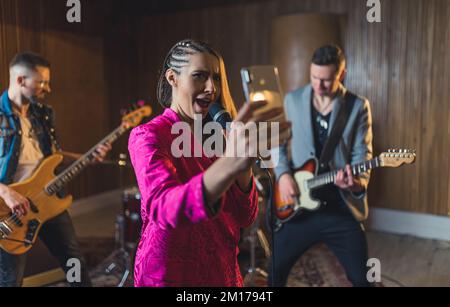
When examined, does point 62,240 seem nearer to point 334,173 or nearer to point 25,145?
point 25,145

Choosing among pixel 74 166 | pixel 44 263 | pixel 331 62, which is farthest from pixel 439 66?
pixel 44 263

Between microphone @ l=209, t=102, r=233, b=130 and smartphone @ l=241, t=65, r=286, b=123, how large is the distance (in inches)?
9.2

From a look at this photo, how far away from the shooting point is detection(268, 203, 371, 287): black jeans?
8.45 ft

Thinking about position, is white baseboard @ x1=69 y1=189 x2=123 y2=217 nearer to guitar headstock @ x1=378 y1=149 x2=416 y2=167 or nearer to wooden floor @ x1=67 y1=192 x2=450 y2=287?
wooden floor @ x1=67 y1=192 x2=450 y2=287

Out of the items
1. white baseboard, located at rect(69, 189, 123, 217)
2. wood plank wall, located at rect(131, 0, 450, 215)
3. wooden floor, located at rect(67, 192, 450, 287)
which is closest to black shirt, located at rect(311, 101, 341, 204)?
wooden floor, located at rect(67, 192, 450, 287)

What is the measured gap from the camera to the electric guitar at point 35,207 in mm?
2705

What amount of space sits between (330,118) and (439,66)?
223 cm

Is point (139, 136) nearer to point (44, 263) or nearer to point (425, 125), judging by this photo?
point (44, 263)

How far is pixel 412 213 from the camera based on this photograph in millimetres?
4793

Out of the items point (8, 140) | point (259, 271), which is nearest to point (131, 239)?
point (259, 271)

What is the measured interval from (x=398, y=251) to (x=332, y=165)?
1.99 metres

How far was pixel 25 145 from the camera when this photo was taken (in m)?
2.91

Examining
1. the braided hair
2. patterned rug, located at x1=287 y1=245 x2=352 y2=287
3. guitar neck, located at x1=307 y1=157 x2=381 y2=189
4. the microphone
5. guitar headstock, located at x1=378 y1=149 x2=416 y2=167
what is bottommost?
patterned rug, located at x1=287 y1=245 x2=352 y2=287

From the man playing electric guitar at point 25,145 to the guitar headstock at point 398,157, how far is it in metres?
1.77
